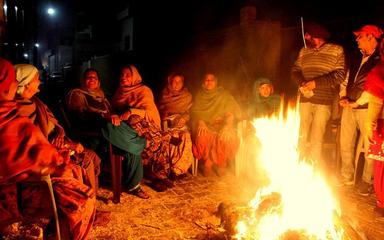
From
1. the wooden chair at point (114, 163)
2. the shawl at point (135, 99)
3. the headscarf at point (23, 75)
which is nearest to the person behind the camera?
the headscarf at point (23, 75)

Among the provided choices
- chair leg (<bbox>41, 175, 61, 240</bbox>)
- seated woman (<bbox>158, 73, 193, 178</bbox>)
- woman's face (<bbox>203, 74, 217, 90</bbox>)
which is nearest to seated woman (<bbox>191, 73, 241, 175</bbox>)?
woman's face (<bbox>203, 74, 217, 90</bbox>)

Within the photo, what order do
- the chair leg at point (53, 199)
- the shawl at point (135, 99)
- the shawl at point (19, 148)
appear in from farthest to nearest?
1. the shawl at point (135, 99)
2. the chair leg at point (53, 199)
3. the shawl at point (19, 148)

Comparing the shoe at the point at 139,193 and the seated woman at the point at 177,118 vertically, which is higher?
Result: the seated woman at the point at 177,118

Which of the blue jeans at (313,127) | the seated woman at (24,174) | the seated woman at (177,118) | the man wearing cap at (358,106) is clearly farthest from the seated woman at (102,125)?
the man wearing cap at (358,106)

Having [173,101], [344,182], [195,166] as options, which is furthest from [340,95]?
[173,101]

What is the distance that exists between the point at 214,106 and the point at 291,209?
3.04m

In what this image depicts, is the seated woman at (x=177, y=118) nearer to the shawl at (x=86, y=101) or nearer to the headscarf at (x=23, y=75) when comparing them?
the shawl at (x=86, y=101)

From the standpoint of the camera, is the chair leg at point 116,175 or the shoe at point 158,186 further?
the shoe at point 158,186

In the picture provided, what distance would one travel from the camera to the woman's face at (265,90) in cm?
637

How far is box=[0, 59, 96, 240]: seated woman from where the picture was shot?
111 inches

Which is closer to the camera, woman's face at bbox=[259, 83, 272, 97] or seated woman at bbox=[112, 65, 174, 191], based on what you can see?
seated woman at bbox=[112, 65, 174, 191]

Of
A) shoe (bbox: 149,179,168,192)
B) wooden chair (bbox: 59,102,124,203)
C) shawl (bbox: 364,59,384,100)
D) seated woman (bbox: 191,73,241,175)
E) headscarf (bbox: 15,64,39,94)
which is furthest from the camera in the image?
seated woman (bbox: 191,73,241,175)

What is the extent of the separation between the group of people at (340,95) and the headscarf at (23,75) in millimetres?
4294

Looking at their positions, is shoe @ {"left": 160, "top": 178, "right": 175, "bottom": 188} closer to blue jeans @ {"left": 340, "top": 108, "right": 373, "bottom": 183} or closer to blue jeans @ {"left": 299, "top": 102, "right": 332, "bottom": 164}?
blue jeans @ {"left": 299, "top": 102, "right": 332, "bottom": 164}
